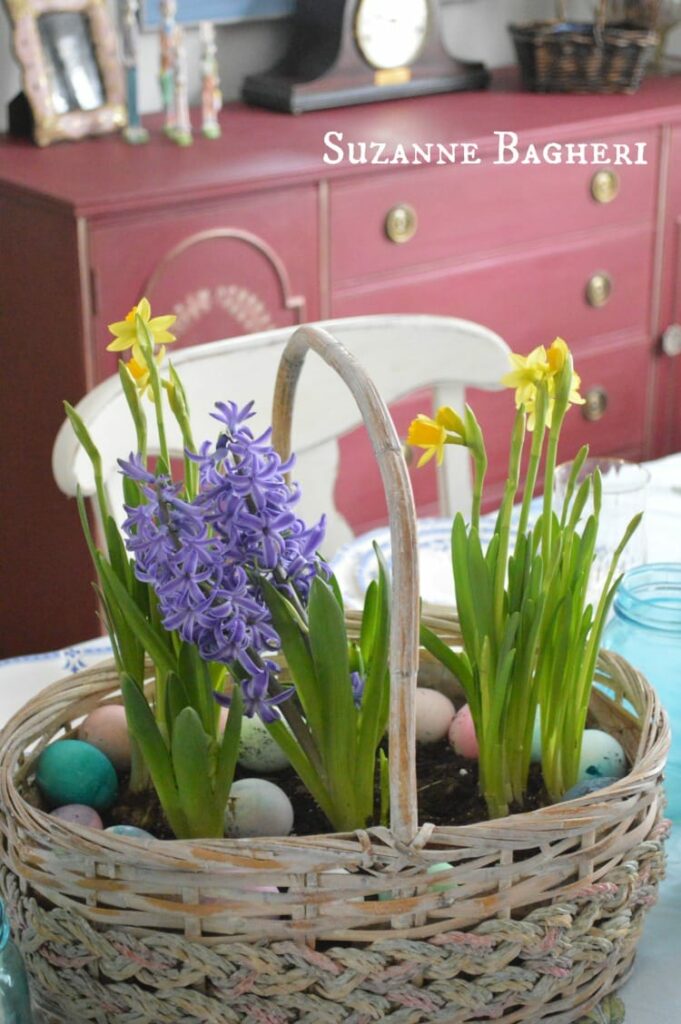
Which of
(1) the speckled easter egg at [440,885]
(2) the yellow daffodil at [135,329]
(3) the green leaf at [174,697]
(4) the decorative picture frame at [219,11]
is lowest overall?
(1) the speckled easter egg at [440,885]

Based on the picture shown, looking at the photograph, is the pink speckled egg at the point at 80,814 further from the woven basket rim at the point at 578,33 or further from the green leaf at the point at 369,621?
the woven basket rim at the point at 578,33

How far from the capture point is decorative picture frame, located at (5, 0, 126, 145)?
7.41 ft

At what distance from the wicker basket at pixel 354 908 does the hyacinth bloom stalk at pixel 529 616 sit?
0.08 m

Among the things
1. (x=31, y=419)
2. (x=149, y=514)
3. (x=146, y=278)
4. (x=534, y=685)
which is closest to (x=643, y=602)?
(x=534, y=685)

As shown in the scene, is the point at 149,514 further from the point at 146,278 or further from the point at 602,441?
the point at 602,441

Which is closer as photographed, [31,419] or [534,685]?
[534,685]

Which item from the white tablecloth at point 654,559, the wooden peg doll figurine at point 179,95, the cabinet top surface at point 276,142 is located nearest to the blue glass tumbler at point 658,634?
the white tablecloth at point 654,559

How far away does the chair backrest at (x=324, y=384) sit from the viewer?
4.52ft

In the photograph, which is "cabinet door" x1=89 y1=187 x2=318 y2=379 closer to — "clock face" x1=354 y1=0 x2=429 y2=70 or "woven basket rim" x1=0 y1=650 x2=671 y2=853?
"clock face" x1=354 y1=0 x2=429 y2=70

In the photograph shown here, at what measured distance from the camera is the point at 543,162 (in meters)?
2.53

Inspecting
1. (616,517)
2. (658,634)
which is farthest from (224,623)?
(616,517)

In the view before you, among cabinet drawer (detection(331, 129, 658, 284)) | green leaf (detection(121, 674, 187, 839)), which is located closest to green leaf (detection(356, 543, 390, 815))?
green leaf (detection(121, 674, 187, 839))

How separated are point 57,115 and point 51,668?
137 cm

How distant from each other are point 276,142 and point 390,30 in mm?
445
